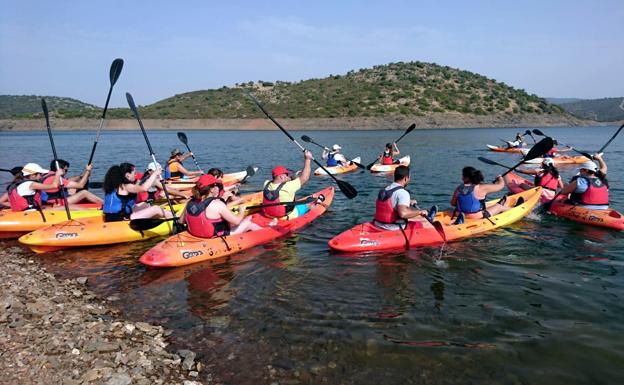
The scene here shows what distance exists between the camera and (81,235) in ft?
29.6

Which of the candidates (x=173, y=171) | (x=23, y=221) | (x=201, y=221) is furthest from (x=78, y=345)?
(x=173, y=171)

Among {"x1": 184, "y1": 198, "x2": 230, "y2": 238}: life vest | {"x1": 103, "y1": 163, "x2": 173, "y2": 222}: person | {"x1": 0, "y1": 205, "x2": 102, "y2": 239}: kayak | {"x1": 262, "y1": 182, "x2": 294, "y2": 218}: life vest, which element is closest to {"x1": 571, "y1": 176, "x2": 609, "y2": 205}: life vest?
{"x1": 262, "y1": 182, "x2": 294, "y2": 218}: life vest

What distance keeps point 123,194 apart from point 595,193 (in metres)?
10.9

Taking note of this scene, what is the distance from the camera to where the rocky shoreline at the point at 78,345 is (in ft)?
13.6

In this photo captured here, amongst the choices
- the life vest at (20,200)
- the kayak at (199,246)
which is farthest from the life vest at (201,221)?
the life vest at (20,200)

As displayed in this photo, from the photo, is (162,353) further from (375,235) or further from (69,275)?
(375,235)

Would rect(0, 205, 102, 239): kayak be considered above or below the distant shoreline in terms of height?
below

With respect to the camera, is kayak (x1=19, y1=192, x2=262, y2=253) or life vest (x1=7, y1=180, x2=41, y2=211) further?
life vest (x1=7, y1=180, x2=41, y2=211)

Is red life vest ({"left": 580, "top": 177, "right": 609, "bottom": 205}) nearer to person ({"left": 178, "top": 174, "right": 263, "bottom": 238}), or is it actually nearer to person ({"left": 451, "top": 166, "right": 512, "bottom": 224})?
person ({"left": 451, "top": 166, "right": 512, "bottom": 224})

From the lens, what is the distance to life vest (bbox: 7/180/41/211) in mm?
10195

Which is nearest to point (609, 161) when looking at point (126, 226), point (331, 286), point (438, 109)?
point (331, 286)

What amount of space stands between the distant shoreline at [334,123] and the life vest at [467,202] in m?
58.8

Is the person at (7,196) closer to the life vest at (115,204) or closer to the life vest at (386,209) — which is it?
the life vest at (115,204)

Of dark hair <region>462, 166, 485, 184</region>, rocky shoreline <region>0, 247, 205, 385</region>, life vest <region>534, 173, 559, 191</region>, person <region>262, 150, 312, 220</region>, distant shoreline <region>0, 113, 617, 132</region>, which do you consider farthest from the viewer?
distant shoreline <region>0, 113, 617, 132</region>
